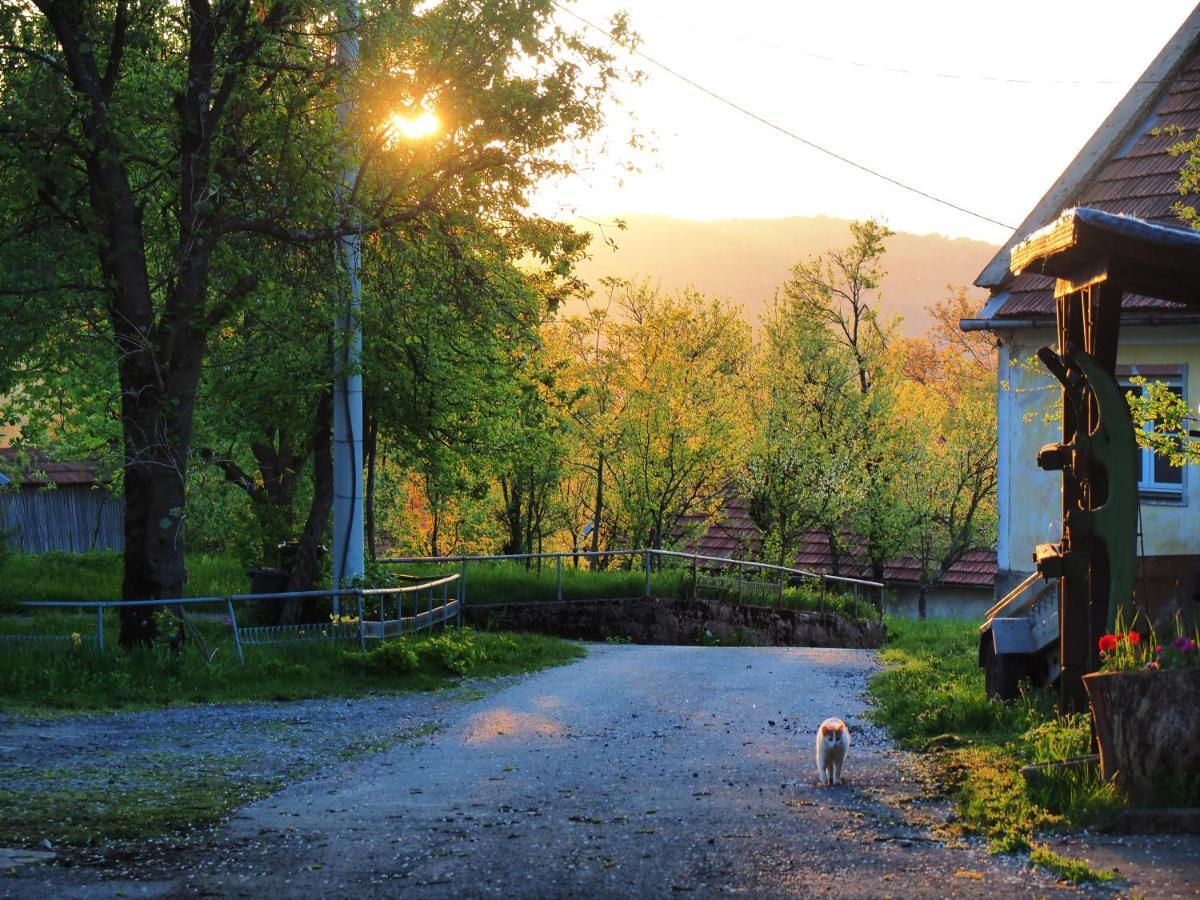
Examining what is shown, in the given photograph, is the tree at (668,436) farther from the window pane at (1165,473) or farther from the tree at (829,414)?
the window pane at (1165,473)

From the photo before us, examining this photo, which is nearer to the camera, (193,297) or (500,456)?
(193,297)

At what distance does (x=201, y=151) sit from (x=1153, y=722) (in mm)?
11932

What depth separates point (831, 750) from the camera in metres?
9.10

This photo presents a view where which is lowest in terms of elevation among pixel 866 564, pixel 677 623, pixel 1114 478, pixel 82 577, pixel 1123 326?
pixel 677 623

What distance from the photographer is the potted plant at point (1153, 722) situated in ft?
24.5

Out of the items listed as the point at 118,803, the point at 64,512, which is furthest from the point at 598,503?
the point at 118,803

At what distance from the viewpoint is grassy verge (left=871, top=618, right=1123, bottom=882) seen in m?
7.60

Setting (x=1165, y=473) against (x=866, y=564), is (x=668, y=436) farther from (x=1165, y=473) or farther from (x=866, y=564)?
(x=1165, y=473)

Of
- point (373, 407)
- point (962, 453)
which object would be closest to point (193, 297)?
point (373, 407)

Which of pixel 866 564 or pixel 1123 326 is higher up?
pixel 1123 326

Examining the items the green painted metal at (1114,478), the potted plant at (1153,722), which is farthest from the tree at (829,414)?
the potted plant at (1153,722)

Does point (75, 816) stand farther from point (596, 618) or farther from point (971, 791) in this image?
point (596, 618)

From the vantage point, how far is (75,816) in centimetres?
838

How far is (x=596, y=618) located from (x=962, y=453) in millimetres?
22318
